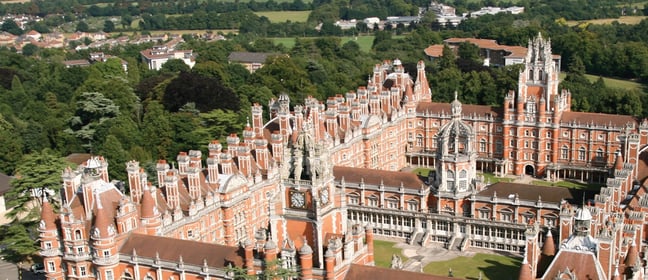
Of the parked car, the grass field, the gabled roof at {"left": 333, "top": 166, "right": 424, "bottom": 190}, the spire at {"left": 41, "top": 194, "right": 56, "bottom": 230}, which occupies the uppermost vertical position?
the spire at {"left": 41, "top": 194, "right": 56, "bottom": 230}

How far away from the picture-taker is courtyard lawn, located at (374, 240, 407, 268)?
265ft

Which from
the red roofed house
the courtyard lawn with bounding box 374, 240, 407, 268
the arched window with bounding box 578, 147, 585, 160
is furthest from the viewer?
the arched window with bounding box 578, 147, 585, 160

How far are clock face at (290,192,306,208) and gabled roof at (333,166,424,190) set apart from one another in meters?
31.2

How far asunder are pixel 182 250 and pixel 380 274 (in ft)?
57.7

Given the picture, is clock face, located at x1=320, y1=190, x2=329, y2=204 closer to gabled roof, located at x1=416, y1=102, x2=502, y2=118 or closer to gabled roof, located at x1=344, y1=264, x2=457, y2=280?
gabled roof, located at x1=344, y1=264, x2=457, y2=280

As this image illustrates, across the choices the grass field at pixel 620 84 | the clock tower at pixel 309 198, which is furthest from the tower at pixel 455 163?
the grass field at pixel 620 84

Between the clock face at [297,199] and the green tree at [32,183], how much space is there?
106ft

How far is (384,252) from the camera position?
83375 millimetres

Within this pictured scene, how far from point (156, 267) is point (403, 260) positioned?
28.8 m

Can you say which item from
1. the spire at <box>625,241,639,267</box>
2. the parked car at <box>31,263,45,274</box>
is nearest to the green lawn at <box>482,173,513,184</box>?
the spire at <box>625,241,639,267</box>

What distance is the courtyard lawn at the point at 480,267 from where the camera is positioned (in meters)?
76.9

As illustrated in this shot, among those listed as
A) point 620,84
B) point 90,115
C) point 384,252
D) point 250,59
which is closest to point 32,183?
point 384,252

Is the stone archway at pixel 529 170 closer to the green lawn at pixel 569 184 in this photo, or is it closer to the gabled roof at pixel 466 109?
the green lawn at pixel 569 184

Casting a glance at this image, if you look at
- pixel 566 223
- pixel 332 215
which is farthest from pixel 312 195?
pixel 566 223
